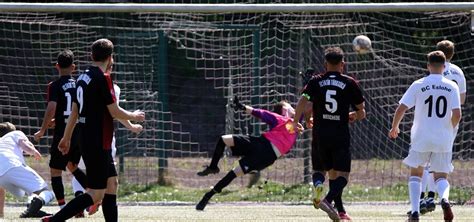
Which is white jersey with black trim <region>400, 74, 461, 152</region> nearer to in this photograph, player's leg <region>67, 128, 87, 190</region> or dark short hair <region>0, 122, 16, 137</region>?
player's leg <region>67, 128, 87, 190</region>

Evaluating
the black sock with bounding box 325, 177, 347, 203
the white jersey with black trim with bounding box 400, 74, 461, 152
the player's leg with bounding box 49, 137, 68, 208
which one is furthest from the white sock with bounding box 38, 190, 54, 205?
the white jersey with black trim with bounding box 400, 74, 461, 152

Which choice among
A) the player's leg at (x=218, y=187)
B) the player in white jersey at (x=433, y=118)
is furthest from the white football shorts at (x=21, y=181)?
the player in white jersey at (x=433, y=118)

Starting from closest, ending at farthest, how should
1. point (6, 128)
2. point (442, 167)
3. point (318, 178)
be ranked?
point (442, 167), point (318, 178), point (6, 128)

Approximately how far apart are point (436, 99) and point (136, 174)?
7.71 meters

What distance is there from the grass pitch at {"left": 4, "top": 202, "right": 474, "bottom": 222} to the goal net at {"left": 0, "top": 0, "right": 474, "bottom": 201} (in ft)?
7.02

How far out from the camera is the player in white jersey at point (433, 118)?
34.4 feet

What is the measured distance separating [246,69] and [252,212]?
13.8 ft

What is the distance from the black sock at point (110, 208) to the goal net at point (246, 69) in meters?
7.27

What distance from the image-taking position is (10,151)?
39.9ft

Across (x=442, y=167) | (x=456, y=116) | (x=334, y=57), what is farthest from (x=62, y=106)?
(x=456, y=116)

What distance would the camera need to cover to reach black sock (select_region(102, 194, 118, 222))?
29.8 feet

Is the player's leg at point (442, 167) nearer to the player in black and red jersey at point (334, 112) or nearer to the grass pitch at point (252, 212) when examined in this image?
the player in black and red jersey at point (334, 112)

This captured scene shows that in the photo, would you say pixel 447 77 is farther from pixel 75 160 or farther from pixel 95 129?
pixel 95 129

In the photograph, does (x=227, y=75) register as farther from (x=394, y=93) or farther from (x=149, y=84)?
(x=394, y=93)
